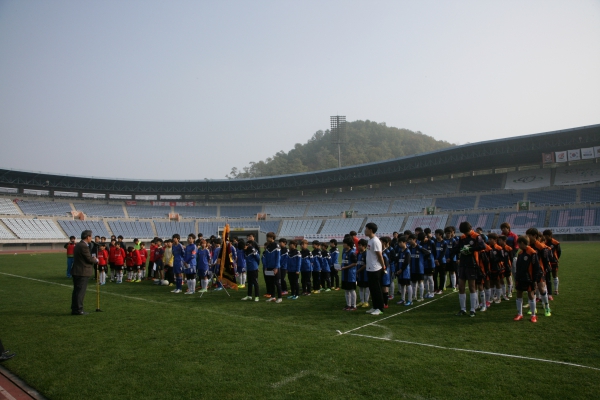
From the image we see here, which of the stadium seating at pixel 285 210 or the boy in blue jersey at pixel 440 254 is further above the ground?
the stadium seating at pixel 285 210

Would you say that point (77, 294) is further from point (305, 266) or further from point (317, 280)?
point (317, 280)

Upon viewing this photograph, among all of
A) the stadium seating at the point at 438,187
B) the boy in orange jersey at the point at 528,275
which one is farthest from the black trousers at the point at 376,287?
the stadium seating at the point at 438,187

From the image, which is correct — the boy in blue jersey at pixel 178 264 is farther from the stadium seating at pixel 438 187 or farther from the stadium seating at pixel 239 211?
the stadium seating at pixel 239 211

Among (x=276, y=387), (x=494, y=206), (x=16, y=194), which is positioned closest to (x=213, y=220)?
(x=16, y=194)

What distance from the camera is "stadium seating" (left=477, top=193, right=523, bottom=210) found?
48.1m

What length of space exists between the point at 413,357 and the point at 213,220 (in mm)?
59855

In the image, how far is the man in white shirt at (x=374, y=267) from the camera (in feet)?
29.2

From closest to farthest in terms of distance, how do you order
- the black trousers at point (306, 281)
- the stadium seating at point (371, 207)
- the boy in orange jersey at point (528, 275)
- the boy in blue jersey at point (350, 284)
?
the boy in orange jersey at point (528, 275)
the boy in blue jersey at point (350, 284)
the black trousers at point (306, 281)
the stadium seating at point (371, 207)

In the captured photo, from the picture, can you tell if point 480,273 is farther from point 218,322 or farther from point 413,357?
point 218,322

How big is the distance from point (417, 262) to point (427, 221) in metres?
43.5

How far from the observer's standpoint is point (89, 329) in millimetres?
7707

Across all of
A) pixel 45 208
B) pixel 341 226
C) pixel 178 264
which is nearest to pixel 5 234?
pixel 45 208

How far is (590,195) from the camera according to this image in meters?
43.3

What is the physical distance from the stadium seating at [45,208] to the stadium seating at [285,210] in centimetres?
3056
